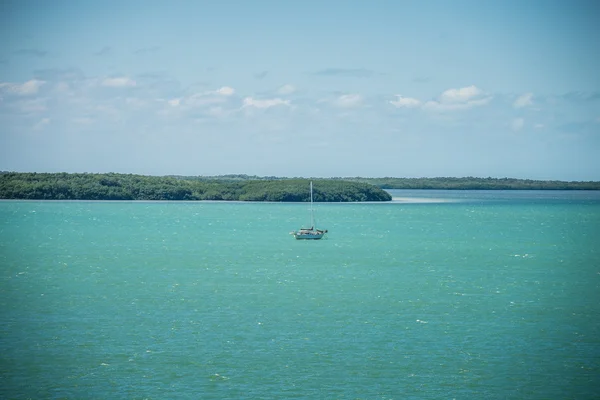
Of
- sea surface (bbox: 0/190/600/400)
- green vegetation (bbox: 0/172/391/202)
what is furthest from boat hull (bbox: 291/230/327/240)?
green vegetation (bbox: 0/172/391/202)

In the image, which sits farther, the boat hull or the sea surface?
the boat hull

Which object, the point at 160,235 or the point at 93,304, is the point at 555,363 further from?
the point at 160,235

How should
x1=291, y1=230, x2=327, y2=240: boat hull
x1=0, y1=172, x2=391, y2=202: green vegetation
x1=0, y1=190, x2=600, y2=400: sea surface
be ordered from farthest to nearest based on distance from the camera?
x1=0, y1=172, x2=391, y2=202: green vegetation, x1=291, y1=230, x2=327, y2=240: boat hull, x1=0, y1=190, x2=600, y2=400: sea surface

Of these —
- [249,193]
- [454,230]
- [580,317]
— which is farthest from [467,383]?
[249,193]

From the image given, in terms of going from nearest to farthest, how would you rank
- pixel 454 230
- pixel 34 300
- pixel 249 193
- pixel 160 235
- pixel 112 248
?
1. pixel 34 300
2. pixel 112 248
3. pixel 160 235
4. pixel 454 230
5. pixel 249 193

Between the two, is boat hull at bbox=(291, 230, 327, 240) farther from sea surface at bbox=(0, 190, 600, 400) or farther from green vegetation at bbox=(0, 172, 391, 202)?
green vegetation at bbox=(0, 172, 391, 202)

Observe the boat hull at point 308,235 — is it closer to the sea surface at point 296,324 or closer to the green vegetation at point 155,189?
the sea surface at point 296,324
